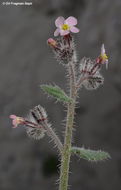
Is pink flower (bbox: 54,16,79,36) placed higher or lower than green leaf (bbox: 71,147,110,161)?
higher

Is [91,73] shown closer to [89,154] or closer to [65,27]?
[65,27]

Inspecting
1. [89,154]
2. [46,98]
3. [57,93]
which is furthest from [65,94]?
[46,98]

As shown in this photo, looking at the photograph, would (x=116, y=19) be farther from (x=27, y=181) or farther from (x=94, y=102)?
(x=27, y=181)

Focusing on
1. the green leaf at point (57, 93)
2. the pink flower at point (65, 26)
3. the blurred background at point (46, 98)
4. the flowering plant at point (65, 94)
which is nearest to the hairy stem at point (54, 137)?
the flowering plant at point (65, 94)

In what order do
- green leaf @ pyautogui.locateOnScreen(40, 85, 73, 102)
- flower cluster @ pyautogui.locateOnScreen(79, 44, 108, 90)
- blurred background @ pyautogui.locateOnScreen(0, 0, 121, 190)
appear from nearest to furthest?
green leaf @ pyautogui.locateOnScreen(40, 85, 73, 102) → flower cluster @ pyautogui.locateOnScreen(79, 44, 108, 90) → blurred background @ pyautogui.locateOnScreen(0, 0, 121, 190)

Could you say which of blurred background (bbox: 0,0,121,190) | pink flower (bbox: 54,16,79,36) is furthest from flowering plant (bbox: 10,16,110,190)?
blurred background (bbox: 0,0,121,190)

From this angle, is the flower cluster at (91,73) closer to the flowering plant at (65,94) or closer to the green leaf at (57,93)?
the flowering plant at (65,94)

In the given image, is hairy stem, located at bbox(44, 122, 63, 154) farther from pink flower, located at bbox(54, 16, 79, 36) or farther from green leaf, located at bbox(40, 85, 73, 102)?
pink flower, located at bbox(54, 16, 79, 36)
